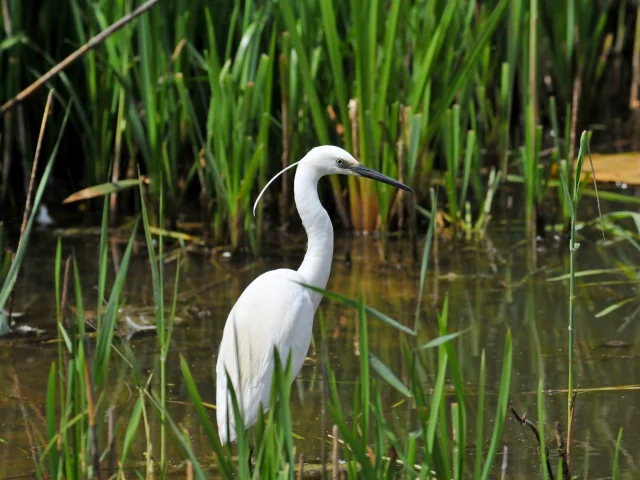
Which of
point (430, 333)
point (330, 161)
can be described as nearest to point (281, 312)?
point (330, 161)

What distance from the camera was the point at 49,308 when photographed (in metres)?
3.99

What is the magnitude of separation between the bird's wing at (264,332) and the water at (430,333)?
0.26 metres

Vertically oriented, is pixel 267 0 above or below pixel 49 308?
above

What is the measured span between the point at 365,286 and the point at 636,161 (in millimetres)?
2038

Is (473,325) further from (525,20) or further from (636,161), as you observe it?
(636,161)

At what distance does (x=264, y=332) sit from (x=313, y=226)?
0.38 metres

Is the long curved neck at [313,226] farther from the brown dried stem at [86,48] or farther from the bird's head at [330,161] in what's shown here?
the brown dried stem at [86,48]

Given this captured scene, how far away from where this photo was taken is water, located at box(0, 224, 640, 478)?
2.89m

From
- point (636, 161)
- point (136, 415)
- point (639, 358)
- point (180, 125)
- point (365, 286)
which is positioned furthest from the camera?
point (636, 161)

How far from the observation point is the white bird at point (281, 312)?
2.68 meters

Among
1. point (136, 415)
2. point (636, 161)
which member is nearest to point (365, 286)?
point (636, 161)

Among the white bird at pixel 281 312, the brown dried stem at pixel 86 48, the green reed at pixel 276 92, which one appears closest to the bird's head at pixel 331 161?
the white bird at pixel 281 312

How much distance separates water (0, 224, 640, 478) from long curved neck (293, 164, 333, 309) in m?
0.41

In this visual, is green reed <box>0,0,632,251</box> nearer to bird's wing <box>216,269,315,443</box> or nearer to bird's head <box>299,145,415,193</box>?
bird's head <box>299,145,415,193</box>
